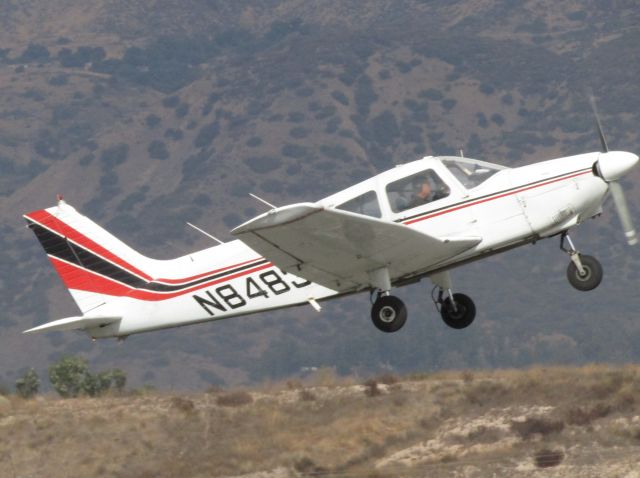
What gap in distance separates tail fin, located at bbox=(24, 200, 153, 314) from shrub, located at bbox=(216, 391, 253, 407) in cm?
1056

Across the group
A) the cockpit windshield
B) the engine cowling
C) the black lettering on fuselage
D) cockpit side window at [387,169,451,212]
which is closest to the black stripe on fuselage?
the black lettering on fuselage

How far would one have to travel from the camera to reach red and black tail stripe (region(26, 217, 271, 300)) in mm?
25297

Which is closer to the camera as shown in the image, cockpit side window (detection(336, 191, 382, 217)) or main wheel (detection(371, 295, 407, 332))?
cockpit side window (detection(336, 191, 382, 217))

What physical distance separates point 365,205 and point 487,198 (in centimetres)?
188

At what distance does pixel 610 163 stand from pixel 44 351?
139565 mm

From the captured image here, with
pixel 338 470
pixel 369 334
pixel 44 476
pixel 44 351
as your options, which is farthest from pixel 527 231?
pixel 44 351

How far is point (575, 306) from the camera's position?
161750 millimetres

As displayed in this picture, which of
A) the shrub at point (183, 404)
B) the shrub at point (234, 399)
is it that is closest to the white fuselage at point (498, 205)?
the shrub at point (183, 404)

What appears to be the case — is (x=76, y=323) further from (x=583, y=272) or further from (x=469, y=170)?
(x=583, y=272)

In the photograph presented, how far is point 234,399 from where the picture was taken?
3634 centimetres

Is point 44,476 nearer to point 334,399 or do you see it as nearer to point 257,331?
point 334,399

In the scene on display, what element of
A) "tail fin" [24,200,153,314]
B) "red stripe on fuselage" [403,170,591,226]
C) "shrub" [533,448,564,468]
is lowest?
"shrub" [533,448,564,468]

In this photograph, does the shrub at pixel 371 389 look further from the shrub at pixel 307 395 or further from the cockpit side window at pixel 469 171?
the cockpit side window at pixel 469 171

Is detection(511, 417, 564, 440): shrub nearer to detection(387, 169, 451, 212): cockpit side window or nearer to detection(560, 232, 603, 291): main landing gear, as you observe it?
detection(560, 232, 603, 291): main landing gear
